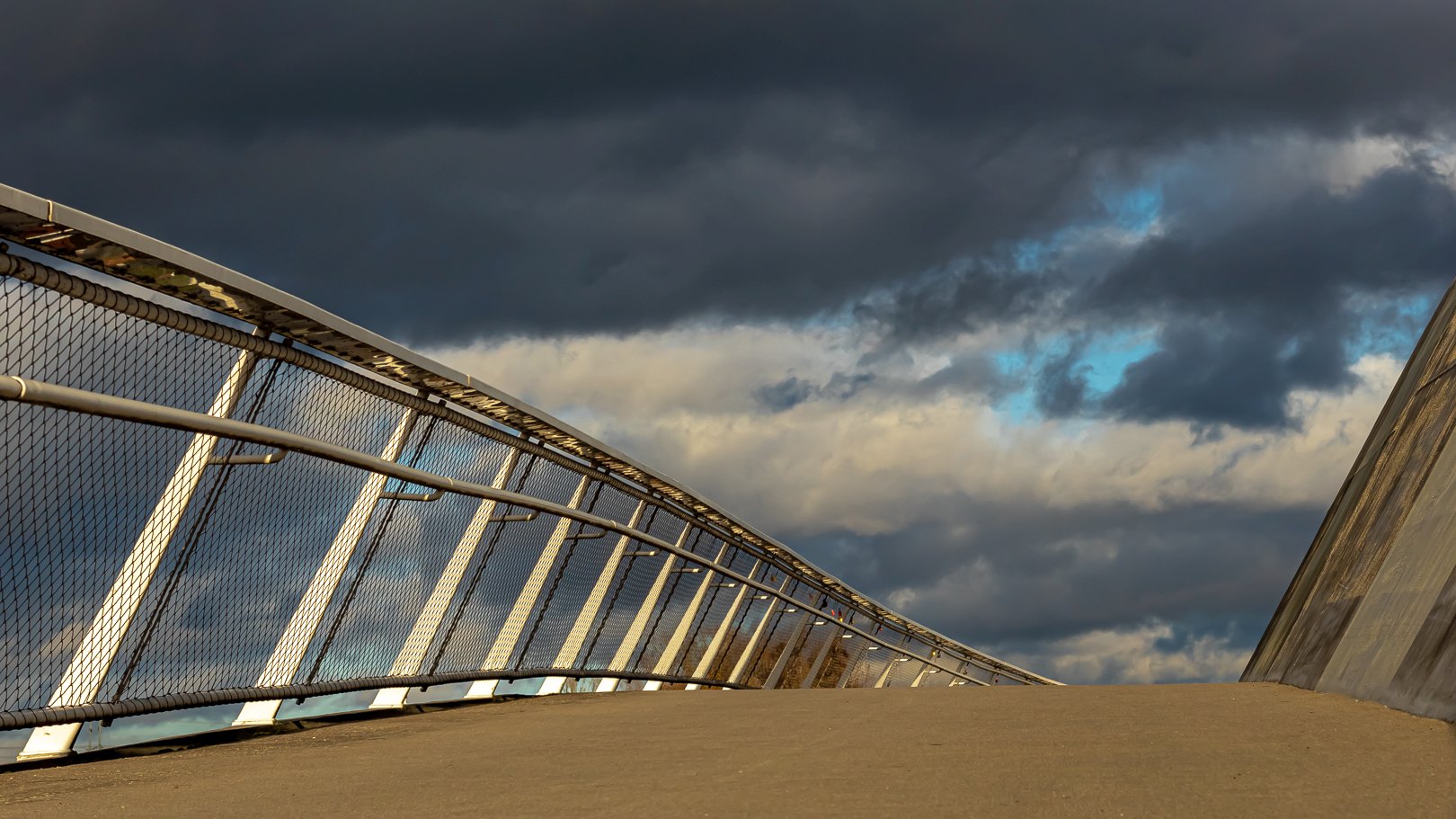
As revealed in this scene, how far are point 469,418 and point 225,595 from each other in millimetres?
2960

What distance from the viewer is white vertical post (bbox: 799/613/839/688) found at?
85.8 feet

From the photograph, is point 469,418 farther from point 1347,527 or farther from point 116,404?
point 1347,527

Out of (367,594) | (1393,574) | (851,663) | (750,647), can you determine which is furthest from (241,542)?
(851,663)

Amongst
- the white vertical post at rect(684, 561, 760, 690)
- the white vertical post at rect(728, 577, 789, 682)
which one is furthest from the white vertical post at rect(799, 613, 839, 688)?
the white vertical post at rect(684, 561, 760, 690)

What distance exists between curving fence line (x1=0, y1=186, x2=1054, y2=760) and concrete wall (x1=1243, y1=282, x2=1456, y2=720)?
5.73m

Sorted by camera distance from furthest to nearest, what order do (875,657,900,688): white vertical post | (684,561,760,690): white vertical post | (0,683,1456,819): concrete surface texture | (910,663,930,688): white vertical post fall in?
1. (910,663,930,688): white vertical post
2. (875,657,900,688): white vertical post
3. (684,561,760,690): white vertical post
4. (0,683,1456,819): concrete surface texture

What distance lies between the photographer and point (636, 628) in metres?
16.0

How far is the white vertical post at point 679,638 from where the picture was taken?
17.5 meters

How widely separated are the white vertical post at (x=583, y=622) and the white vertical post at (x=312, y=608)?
4.75 meters

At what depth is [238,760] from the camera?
7.59 meters

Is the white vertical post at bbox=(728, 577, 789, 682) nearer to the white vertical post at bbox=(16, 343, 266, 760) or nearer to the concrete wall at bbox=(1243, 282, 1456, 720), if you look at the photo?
the concrete wall at bbox=(1243, 282, 1456, 720)

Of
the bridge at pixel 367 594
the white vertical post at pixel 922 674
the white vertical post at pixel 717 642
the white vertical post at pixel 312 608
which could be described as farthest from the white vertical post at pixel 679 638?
the white vertical post at pixel 922 674

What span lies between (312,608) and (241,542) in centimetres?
119

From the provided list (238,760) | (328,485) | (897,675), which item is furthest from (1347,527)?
(897,675)
